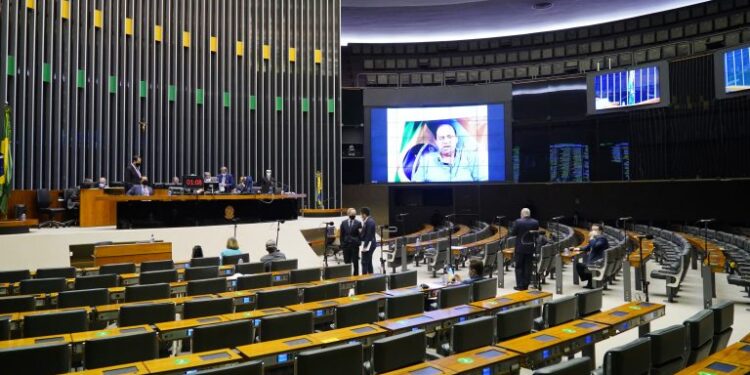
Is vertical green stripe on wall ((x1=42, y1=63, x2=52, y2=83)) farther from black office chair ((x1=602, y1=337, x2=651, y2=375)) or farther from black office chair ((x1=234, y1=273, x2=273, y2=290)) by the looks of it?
black office chair ((x1=602, y1=337, x2=651, y2=375))

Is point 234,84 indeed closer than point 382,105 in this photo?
Yes

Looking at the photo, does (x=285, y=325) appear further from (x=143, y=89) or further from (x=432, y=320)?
(x=143, y=89)

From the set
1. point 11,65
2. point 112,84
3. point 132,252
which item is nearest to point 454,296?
point 132,252

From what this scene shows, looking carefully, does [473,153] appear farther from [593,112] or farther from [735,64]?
[735,64]

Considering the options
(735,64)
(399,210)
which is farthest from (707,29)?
(399,210)

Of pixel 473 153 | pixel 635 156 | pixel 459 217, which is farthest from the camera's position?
pixel 459 217

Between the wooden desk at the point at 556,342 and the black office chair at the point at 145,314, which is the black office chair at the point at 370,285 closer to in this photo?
the black office chair at the point at 145,314

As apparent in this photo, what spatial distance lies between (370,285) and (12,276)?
4.46 m

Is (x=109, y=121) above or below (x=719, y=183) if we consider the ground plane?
above

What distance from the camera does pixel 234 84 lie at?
17.4 metres

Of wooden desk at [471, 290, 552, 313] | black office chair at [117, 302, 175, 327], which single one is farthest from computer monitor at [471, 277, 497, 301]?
black office chair at [117, 302, 175, 327]

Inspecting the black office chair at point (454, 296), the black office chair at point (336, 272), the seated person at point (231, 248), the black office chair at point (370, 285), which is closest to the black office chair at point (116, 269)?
the seated person at point (231, 248)

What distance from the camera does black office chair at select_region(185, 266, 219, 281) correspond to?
22.8 feet

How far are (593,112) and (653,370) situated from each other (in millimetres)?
15297
